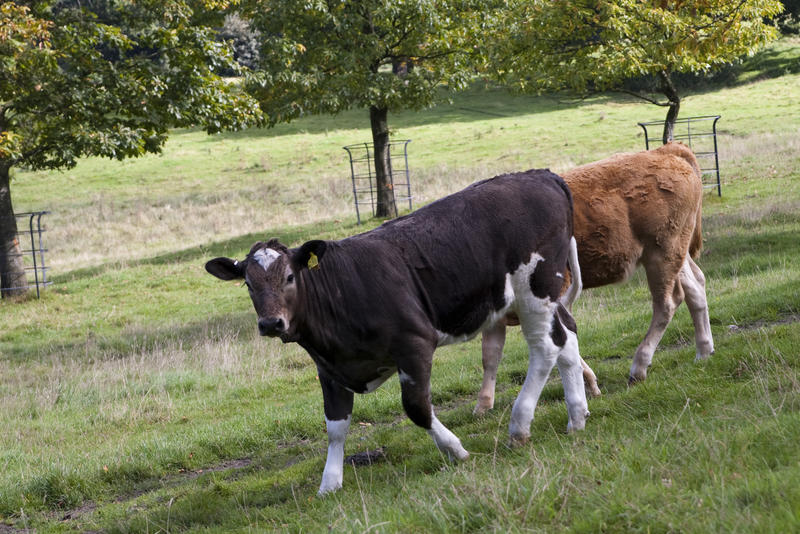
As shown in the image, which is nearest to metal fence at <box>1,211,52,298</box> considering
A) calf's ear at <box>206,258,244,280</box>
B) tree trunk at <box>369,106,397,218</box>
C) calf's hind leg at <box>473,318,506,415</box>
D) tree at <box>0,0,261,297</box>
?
tree at <box>0,0,261,297</box>

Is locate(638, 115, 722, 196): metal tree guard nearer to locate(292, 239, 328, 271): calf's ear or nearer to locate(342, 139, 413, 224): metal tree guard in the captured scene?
locate(342, 139, 413, 224): metal tree guard

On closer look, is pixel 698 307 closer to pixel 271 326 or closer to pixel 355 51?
pixel 271 326

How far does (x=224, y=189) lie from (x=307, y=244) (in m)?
36.5

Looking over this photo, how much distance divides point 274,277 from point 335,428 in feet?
4.57

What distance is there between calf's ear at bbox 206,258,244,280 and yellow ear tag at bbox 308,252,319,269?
0.51 meters

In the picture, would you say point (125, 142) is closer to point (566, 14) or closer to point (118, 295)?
point (118, 295)

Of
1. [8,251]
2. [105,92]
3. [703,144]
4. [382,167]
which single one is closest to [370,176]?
[382,167]

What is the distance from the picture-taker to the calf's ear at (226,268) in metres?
6.30

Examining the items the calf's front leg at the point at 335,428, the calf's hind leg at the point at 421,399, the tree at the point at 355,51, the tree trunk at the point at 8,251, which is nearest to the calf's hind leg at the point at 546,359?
the calf's hind leg at the point at 421,399

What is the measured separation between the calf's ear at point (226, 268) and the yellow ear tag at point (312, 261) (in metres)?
0.51

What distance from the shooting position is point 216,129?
74.4 ft

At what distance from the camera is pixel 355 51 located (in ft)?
88.1

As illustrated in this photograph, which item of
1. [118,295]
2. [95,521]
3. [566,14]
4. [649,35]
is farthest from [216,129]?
[95,521]

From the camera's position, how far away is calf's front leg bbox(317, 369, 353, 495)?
21.2ft
